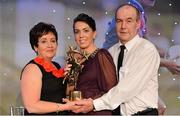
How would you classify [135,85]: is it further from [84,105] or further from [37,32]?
[37,32]

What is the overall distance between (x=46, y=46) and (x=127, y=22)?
21.6 inches

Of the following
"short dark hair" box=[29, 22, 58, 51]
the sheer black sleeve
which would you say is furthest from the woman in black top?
the sheer black sleeve

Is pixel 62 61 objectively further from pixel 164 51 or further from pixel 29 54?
pixel 164 51

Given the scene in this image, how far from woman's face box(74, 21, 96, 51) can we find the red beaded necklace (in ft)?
0.69

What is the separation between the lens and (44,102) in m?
2.54

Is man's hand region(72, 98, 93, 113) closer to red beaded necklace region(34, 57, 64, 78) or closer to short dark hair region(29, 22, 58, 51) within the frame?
red beaded necklace region(34, 57, 64, 78)

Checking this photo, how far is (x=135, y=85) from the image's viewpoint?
8.73 feet

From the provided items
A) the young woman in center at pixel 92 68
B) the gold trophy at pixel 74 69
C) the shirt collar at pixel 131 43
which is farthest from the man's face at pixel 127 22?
the gold trophy at pixel 74 69

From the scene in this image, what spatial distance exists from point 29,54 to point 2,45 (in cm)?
23

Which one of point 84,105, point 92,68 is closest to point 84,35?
point 92,68

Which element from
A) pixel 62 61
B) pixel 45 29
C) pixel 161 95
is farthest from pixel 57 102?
pixel 161 95

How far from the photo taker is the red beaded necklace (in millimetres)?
2583

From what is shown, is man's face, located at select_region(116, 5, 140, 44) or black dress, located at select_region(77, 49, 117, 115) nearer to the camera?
black dress, located at select_region(77, 49, 117, 115)

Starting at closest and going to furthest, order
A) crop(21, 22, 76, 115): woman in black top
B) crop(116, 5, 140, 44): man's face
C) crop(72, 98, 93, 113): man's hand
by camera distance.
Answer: crop(21, 22, 76, 115): woman in black top → crop(72, 98, 93, 113): man's hand → crop(116, 5, 140, 44): man's face
